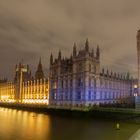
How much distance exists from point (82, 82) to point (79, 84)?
1.94m

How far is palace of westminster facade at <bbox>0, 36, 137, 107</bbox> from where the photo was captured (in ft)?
297

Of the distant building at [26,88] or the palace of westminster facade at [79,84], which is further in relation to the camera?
the distant building at [26,88]

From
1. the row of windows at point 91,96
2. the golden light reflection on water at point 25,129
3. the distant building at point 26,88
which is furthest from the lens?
the distant building at point 26,88

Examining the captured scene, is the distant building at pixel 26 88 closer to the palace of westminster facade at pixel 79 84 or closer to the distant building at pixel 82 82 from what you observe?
the palace of westminster facade at pixel 79 84

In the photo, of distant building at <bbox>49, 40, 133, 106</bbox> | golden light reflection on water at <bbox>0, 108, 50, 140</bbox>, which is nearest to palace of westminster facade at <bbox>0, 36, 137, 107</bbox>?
distant building at <bbox>49, 40, 133, 106</bbox>

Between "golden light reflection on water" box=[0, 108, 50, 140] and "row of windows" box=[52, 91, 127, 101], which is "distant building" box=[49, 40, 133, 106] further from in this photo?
"golden light reflection on water" box=[0, 108, 50, 140]

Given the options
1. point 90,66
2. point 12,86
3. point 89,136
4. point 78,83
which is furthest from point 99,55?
point 12,86

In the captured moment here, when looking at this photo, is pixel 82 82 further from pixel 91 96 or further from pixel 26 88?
pixel 26 88

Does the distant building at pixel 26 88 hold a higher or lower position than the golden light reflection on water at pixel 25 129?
higher

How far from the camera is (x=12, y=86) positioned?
157250mm

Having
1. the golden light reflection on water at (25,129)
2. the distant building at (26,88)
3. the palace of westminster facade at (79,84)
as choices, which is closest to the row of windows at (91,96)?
the palace of westminster facade at (79,84)

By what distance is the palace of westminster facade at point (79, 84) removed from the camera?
9044cm

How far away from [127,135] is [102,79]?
6046 centimetres

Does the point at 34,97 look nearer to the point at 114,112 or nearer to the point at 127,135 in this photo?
the point at 114,112
